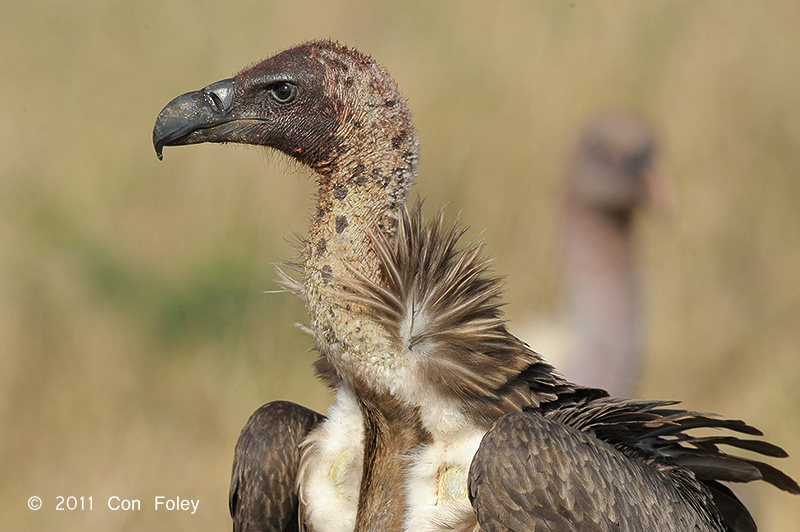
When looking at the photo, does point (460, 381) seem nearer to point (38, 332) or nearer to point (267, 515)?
point (267, 515)

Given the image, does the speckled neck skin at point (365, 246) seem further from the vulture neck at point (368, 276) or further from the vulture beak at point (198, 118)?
the vulture beak at point (198, 118)

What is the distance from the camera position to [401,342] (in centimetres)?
338

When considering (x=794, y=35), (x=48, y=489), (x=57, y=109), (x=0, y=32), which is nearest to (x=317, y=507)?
(x=48, y=489)

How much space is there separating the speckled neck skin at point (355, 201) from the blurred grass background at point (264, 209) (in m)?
3.39

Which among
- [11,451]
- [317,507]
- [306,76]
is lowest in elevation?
[317,507]

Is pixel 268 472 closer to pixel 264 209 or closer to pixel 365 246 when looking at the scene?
pixel 365 246

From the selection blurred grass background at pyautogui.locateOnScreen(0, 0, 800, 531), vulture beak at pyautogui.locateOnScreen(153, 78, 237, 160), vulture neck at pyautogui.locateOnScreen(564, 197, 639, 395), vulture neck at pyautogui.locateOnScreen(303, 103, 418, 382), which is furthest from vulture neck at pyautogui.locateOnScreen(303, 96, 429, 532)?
blurred grass background at pyautogui.locateOnScreen(0, 0, 800, 531)

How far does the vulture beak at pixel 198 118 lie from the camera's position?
346cm

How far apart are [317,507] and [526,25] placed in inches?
235

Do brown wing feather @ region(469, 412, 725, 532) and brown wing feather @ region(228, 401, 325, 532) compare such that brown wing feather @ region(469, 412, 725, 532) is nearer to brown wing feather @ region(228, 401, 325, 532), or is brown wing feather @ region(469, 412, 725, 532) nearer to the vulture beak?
brown wing feather @ region(228, 401, 325, 532)

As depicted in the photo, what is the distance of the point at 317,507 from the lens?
12.0 feet

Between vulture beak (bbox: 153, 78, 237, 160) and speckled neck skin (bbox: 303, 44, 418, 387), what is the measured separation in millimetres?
302

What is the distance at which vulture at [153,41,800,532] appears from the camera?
335 cm

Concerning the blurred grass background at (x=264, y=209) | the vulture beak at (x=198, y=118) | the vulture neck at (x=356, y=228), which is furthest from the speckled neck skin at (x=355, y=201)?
the blurred grass background at (x=264, y=209)
